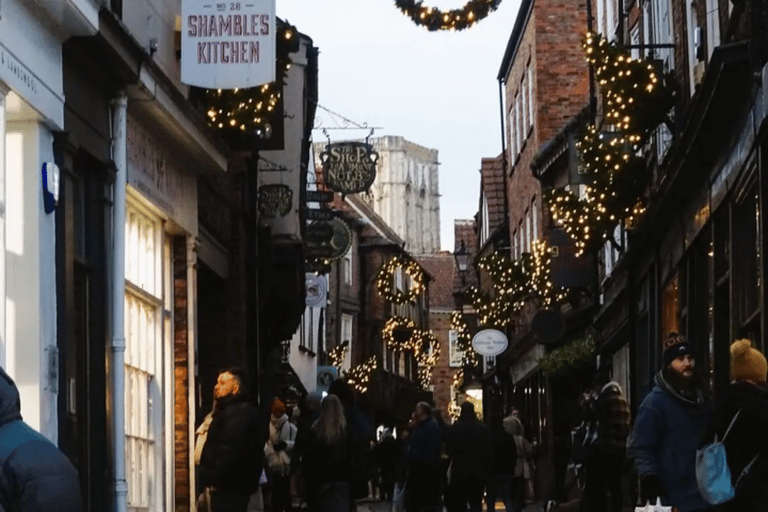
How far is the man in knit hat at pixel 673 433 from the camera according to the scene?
1184 cm

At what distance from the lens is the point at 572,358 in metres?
37.0

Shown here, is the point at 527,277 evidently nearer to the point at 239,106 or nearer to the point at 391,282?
the point at 239,106

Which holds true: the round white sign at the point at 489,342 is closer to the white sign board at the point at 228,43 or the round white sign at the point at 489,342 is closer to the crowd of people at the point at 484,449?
the crowd of people at the point at 484,449

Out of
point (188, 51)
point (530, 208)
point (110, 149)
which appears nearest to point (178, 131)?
point (188, 51)

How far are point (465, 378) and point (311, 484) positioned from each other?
175 ft

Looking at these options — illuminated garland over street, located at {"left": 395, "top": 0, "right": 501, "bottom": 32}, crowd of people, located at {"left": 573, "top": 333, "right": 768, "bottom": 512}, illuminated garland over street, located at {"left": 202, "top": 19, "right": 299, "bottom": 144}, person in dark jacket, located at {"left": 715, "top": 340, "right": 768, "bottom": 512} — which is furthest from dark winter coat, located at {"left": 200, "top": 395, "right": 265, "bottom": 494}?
illuminated garland over street, located at {"left": 202, "top": 19, "right": 299, "bottom": 144}

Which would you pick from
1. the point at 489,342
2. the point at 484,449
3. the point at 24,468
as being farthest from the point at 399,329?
the point at 24,468

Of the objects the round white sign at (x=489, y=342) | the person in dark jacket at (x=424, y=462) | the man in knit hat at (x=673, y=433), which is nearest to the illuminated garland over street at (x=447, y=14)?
the man in knit hat at (x=673, y=433)

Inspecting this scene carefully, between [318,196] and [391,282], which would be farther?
[391,282]

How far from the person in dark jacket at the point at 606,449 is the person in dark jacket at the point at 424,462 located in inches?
124

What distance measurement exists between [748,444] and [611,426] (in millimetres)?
9273

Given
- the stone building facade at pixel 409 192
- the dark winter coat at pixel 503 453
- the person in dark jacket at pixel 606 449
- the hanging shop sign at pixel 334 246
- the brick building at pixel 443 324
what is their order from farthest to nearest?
1. the stone building facade at pixel 409 192
2. the brick building at pixel 443 324
3. the hanging shop sign at pixel 334 246
4. the dark winter coat at pixel 503 453
5. the person in dark jacket at pixel 606 449

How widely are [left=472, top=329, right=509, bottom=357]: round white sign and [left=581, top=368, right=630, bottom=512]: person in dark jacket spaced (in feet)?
80.8

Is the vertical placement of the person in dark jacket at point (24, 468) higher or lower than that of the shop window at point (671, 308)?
lower
